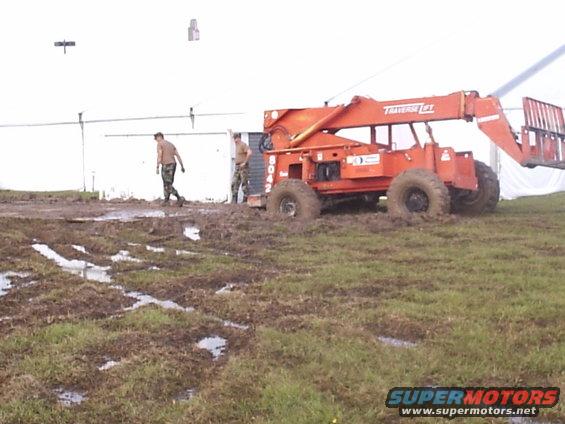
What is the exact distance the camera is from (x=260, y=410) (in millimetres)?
4391

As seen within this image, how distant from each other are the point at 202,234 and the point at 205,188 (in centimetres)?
788

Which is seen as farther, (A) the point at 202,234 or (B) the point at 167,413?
(A) the point at 202,234

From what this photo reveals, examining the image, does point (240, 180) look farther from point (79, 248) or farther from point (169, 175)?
point (79, 248)

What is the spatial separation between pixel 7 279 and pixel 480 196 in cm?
915

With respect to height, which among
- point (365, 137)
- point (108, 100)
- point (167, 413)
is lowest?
point (167, 413)

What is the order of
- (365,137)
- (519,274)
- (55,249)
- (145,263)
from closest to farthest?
(519,274), (145,263), (55,249), (365,137)

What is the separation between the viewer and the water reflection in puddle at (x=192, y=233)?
1170 cm

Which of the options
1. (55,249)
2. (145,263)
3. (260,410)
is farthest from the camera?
(55,249)

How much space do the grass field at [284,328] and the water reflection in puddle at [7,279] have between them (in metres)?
0.10

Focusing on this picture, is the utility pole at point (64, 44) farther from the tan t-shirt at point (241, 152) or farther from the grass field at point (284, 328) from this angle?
the grass field at point (284, 328)

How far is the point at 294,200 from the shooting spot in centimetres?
1409

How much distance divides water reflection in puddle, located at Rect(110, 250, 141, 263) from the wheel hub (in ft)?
17.0

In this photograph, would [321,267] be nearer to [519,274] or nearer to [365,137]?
[519,274]

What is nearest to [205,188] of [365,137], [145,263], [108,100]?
[365,137]
